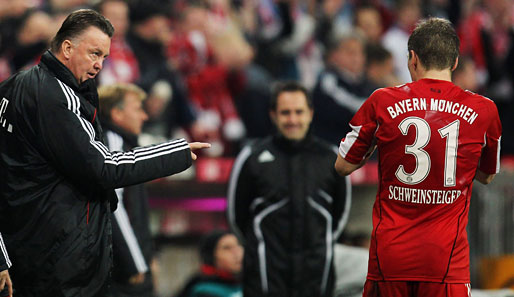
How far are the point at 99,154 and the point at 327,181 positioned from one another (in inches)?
88.9

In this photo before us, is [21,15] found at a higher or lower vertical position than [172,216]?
higher

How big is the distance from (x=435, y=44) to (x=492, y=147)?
598mm

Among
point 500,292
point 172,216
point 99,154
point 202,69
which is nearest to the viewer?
point 99,154

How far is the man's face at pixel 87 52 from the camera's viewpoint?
4.08 metres

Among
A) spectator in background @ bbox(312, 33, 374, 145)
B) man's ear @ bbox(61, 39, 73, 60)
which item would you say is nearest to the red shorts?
man's ear @ bbox(61, 39, 73, 60)

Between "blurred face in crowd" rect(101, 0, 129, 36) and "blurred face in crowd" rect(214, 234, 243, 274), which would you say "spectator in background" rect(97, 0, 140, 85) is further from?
"blurred face in crowd" rect(214, 234, 243, 274)

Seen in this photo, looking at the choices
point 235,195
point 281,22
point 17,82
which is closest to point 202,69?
point 281,22

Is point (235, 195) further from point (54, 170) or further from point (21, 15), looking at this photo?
point (21, 15)

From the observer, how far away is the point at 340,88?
30.8ft

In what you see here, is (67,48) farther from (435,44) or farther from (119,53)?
(119,53)

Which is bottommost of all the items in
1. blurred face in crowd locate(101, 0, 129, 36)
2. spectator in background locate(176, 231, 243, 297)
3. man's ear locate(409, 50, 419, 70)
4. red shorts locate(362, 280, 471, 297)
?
spectator in background locate(176, 231, 243, 297)

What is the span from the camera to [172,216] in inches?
325

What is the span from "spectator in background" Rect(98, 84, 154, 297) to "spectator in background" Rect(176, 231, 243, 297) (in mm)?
1222

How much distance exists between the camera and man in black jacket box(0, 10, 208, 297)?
13.1ft
